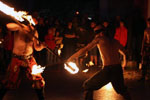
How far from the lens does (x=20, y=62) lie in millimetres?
7199

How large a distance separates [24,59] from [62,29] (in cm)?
648

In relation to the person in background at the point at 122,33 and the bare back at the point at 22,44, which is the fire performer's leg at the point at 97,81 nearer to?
the bare back at the point at 22,44

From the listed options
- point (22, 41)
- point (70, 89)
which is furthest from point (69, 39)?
point (22, 41)

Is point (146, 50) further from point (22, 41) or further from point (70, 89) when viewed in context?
point (22, 41)

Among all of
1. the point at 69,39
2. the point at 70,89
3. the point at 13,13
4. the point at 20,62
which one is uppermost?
the point at 13,13

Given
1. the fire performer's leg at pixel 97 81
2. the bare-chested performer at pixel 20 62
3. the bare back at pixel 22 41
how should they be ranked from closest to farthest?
the fire performer's leg at pixel 97 81 → the bare-chested performer at pixel 20 62 → the bare back at pixel 22 41

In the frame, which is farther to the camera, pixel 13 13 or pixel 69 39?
pixel 69 39

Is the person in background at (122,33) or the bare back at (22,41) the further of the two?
the person in background at (122,33)

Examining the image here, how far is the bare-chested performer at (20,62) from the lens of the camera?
715 centimetres

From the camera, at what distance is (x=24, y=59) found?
23.8 feet

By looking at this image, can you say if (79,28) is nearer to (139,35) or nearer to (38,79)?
(139,35)

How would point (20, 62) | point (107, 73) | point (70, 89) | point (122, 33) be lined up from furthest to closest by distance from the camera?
point (122, 33) < point (70, 89) < point (20, 62) < point (107, 73)

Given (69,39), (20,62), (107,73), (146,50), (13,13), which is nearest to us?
(13,13)

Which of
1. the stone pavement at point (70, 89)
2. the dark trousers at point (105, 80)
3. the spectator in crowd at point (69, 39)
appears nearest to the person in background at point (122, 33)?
the stone pavement at point (70, 89)
